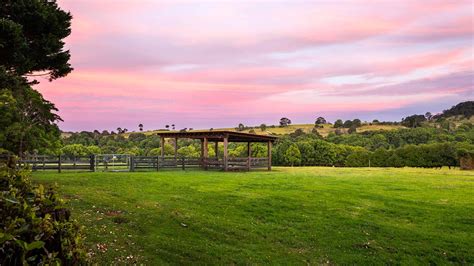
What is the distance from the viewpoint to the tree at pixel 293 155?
62812mm

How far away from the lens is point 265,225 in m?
13.4

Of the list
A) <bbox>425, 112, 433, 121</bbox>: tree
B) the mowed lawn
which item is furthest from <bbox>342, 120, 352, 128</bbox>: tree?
the mowed lawn

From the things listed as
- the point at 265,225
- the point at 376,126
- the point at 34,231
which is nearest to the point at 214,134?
the point at 265,225

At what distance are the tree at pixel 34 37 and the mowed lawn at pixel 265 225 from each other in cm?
473

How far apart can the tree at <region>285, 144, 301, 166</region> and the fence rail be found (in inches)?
889

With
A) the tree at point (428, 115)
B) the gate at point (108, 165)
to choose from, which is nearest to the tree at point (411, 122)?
the tree at point (428, 115)

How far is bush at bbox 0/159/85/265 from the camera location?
88.2 inches

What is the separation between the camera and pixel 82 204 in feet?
44.8

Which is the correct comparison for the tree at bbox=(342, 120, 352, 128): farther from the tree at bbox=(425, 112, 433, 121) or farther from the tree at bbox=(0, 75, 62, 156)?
the tree at bbox=(0, 75, 62, 156)

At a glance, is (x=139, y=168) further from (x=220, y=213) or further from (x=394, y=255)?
(x=394, y=255)

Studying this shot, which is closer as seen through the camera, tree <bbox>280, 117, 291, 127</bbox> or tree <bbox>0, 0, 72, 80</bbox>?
tree <bbox>0, 0, 72, 80</bbox>

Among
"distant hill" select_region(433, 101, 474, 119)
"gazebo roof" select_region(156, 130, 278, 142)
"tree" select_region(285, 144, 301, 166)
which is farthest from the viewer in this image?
"distant hill" select_region(433, 101, 474, 119)

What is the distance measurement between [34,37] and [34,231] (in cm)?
1221

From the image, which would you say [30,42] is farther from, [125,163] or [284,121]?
[284,121]
